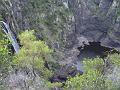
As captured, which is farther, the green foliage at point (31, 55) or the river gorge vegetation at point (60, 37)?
the green foliage at point (31, 55)

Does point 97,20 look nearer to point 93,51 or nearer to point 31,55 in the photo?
point 93,51

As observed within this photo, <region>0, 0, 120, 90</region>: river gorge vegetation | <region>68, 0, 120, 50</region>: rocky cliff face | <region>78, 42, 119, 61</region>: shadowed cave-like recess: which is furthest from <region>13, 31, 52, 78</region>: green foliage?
<region>68, 0, 120, 50</region>: rocky cliff face

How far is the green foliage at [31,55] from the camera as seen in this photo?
6669cm

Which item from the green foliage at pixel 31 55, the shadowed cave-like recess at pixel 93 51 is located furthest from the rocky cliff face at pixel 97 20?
the green foliage at pixel 31 55

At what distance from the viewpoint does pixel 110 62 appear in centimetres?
5172

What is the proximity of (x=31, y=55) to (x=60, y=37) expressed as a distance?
34.8m

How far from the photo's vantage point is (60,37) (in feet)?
344

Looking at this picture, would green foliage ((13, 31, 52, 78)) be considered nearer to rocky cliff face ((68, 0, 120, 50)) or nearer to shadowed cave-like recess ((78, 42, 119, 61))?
shadowed cave-like recess ((78, 42, 119, 61))

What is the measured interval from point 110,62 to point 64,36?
5489cm

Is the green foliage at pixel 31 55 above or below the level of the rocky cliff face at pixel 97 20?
above

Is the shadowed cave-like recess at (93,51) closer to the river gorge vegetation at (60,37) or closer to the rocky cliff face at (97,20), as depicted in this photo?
the river gorge vegetation at (60,37)

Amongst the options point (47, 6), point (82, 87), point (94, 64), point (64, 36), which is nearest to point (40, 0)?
point (47, 6)

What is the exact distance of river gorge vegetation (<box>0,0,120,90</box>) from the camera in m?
66.1

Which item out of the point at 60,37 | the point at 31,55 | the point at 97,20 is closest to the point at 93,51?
the point at 60,37
